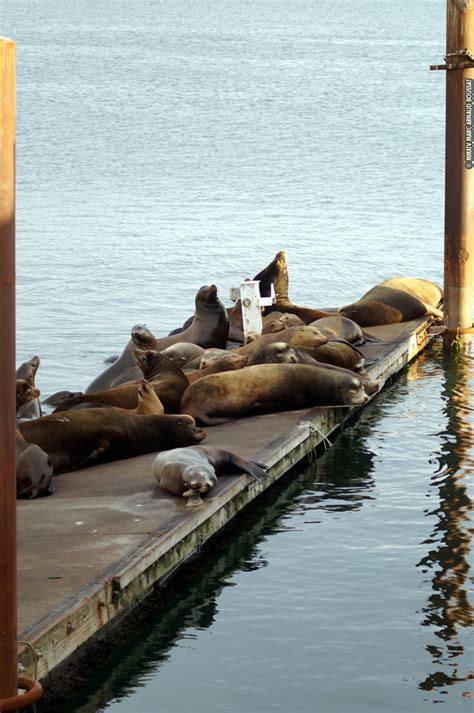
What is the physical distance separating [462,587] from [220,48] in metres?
66.4

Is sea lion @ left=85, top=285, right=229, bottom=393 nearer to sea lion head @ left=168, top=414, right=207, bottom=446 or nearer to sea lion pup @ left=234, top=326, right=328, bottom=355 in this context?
sea lion pup @ left=234, top=326, right=328, bottom=355

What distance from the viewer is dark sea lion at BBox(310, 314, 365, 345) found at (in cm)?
1389

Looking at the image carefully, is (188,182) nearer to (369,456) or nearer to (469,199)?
(469,199)

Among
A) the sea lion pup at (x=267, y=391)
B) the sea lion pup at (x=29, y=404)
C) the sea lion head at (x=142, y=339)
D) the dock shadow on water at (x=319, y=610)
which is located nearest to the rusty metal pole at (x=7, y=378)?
the dock shadow on water at (x=319, y=610)

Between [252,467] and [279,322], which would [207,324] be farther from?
[252,467]

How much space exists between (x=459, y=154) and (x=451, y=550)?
6.53m

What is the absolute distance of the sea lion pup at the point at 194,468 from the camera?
8.48 m

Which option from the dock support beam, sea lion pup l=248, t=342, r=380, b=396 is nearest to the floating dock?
sea lion pup l=248, t=342, r=380, b=396

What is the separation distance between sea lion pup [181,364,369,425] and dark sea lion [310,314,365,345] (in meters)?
2.32

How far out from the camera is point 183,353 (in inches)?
508

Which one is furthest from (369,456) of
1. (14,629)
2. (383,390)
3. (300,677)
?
(14,629)

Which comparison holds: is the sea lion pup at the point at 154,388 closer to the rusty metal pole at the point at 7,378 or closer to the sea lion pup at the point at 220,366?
the sea lion pup at the point at 220,366

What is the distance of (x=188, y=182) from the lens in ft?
119

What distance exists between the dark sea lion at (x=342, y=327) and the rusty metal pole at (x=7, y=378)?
849 centimetres
